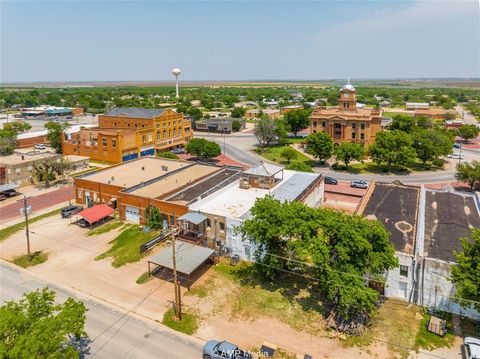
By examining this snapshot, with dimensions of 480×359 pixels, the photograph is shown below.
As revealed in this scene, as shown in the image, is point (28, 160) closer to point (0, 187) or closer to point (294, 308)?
point (0, 187)

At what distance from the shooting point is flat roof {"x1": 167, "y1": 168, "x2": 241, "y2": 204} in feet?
149

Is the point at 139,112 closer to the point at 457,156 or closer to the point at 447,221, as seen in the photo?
the point at 447,221

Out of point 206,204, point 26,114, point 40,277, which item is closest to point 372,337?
point 206,204

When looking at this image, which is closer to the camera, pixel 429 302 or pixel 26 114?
pixel 429 302

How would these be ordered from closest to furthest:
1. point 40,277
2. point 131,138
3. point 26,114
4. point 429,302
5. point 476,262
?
point 476,262
point 429,302
point 40,277
point 131,138
point 26,114

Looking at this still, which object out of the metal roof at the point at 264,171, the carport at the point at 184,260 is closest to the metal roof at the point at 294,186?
the metal roof at the point at 264,171

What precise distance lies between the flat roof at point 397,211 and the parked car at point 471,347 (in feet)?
26.1

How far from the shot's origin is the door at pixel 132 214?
151 ft

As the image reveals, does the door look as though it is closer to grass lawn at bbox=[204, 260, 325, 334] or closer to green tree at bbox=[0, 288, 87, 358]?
grass lawn at bbox=[204, 260, 325, 334]

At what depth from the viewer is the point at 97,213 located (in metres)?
46.2

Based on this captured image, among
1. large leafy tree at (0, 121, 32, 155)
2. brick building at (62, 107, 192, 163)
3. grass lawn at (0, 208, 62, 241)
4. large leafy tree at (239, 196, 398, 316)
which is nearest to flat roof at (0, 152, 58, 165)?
large leafy tree at (0, 121, 32, 155)

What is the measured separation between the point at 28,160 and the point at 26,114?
119749mm

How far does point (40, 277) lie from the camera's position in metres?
34.6

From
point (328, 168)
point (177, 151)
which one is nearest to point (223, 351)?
point (328, 168)
